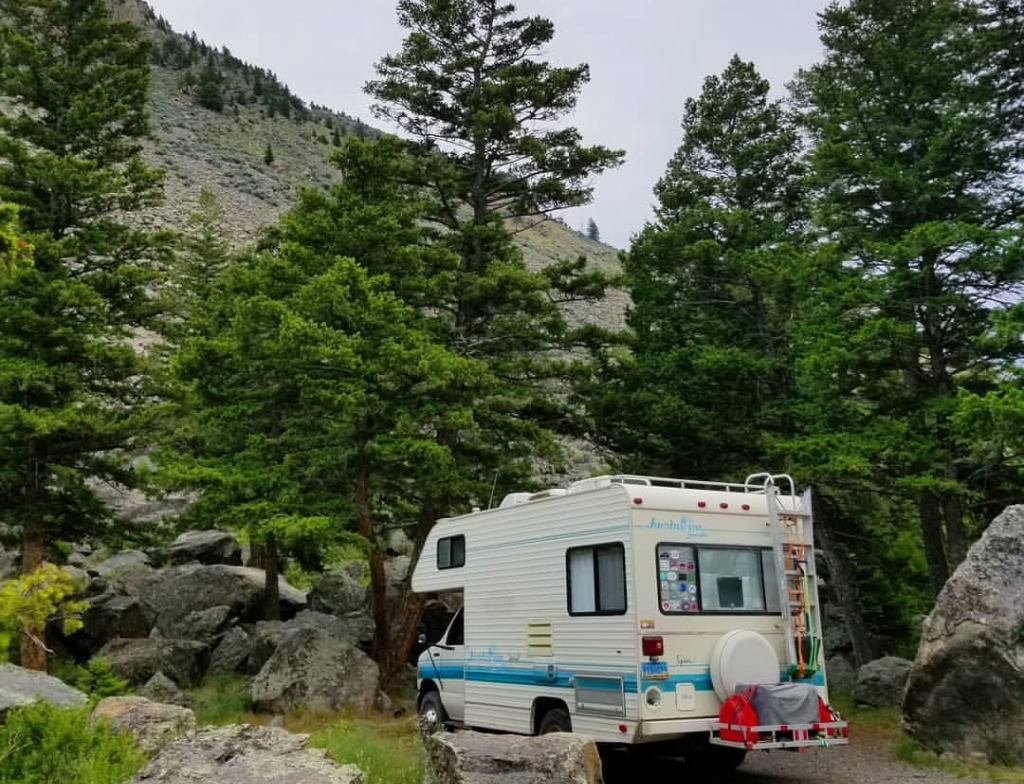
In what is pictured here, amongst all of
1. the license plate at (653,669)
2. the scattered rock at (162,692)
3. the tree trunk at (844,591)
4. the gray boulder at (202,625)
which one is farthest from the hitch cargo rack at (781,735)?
the gray boulder at (202,625)

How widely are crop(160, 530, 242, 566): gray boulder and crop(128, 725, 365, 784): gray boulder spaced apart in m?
20.5

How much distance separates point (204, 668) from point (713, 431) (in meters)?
12.2

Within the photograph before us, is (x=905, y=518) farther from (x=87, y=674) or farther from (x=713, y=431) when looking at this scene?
(x=87, y=674)

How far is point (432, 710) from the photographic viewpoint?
42.9 ft

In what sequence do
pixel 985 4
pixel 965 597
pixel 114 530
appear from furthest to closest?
pixel 114 530
pixel 985 4
pixel 965 597

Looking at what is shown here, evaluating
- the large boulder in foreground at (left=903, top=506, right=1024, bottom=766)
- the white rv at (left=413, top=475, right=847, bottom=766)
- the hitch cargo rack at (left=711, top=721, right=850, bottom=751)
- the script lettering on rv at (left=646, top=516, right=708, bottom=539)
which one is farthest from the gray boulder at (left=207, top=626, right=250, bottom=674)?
the large boulder in foreground at (left=903, top=506, right=1024, bottom=766)

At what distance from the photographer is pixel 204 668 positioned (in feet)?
59.1

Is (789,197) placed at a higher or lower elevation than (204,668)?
higher

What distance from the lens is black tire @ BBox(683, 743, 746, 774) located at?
10555 millimetres

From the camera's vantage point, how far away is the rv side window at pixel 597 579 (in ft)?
30.6

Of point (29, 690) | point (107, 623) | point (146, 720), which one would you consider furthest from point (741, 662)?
point (107, 623)

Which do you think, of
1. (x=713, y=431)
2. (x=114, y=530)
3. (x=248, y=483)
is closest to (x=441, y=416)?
(x=248, y=483)

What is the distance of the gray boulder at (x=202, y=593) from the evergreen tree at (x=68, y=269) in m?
4.25

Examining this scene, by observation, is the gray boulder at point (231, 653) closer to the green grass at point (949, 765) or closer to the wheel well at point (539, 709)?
the wheel well at point (539, 709)
